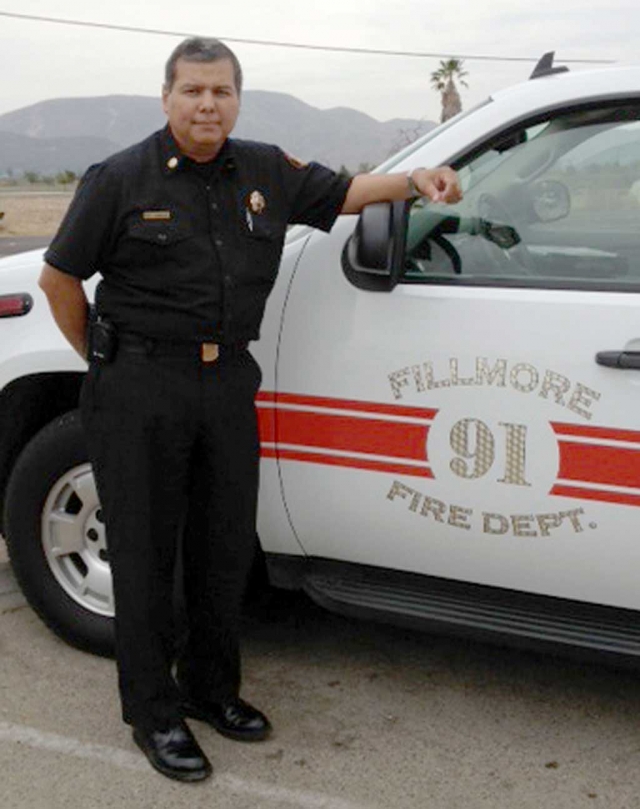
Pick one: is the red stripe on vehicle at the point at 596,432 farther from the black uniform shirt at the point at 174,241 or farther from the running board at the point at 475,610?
the black uniform shirt at the point at 174,241

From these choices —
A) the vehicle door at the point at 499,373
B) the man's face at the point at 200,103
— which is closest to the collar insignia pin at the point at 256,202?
the man's face at the point at 200,103

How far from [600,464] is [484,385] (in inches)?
12.8

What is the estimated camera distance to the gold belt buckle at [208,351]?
275cm

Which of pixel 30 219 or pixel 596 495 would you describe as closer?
pixel 596 495

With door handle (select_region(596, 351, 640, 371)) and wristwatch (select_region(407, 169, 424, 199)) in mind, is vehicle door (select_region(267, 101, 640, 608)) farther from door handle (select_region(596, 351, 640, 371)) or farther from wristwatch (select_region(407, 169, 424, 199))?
wristwatch (select_region(407, 169, 424, 199))

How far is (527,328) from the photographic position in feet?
8.97

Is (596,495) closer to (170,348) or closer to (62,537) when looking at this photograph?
(170,348)

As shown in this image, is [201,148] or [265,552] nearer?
[201,148]

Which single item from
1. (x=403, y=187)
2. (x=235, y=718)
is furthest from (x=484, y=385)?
(x=235, y=718)

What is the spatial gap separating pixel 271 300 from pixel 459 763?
1.28 metres

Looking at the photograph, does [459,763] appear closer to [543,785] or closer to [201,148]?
[543,785]

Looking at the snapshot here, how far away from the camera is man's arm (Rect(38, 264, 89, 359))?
2773 millimetres

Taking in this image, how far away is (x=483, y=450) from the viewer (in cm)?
279

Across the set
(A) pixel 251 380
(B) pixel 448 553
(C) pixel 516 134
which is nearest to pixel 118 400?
(A) pixel 251 380
